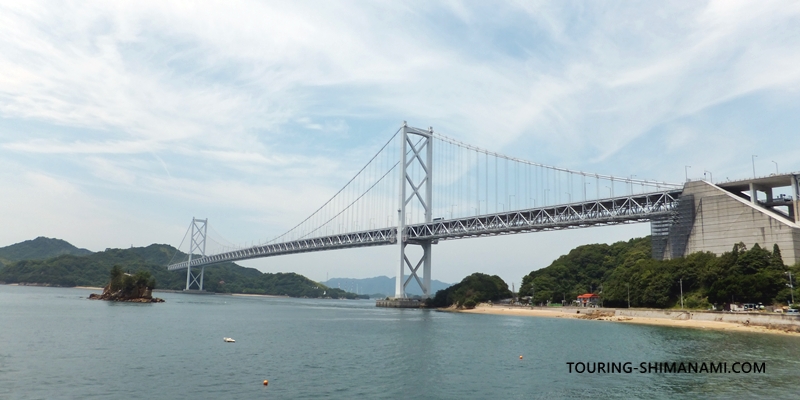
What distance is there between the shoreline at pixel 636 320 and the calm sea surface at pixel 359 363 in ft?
12.6

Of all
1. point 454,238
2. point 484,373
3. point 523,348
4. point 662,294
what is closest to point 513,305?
point 454,238

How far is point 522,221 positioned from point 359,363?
5787 cm

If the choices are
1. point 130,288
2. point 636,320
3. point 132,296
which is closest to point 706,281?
point 636,320

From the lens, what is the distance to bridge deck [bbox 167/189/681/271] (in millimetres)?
65875

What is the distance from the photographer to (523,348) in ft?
107

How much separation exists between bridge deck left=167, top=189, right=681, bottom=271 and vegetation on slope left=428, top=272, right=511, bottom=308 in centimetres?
898

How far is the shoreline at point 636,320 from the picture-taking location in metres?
44.0

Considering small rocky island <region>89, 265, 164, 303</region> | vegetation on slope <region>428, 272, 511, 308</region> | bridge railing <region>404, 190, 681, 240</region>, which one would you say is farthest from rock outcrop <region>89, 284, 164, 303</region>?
vegetation on slope <region>428, 272, 511, 308</region>

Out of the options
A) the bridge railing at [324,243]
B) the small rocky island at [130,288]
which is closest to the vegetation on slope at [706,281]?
the bridge railing at [324,243]

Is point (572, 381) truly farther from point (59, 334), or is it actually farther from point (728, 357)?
point (59, 334)

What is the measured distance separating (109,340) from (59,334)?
5.13 m

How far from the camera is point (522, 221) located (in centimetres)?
8012

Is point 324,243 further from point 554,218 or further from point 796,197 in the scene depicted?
point 796,197

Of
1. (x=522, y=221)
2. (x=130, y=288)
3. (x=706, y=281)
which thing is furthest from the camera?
(x=130, y=288)
